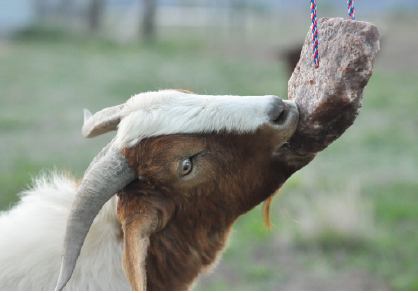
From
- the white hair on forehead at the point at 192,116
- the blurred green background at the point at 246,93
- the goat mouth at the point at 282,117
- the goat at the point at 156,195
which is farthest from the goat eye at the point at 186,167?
the blurred green background at the point at 246,93

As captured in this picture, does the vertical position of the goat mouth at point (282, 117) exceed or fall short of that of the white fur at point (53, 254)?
it exceeds it

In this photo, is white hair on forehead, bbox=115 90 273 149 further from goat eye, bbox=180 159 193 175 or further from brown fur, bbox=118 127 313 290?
goat eye, bbox=180 159 193 175

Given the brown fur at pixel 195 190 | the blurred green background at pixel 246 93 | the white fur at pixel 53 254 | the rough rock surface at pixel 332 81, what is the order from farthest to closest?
1. the blurred green background at pixel 246 93
2. the white fur at pixel 53 254
3. the brown fur at pixel 195 190
4. the rough rock surface at pixel 332 81

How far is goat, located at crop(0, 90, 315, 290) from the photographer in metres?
2.75

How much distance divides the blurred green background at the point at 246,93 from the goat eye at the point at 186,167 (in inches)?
34.2

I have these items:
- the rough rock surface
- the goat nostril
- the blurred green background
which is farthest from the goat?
the blurred green background

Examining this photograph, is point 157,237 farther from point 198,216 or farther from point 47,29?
point 47,29

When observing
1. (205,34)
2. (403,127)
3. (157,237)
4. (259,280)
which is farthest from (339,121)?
(205,34)

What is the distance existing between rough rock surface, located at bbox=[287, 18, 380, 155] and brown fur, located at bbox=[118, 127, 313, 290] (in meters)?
0.24

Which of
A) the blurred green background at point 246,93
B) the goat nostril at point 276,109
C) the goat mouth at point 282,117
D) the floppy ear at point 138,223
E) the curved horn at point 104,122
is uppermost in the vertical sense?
the goat nostril at point 276,109

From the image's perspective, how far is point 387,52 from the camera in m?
20.7

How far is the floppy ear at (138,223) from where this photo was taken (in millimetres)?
2758

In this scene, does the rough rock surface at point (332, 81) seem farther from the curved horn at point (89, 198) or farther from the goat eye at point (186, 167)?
the curved horn at point (89, 198)

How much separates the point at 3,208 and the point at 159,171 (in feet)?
17.4
